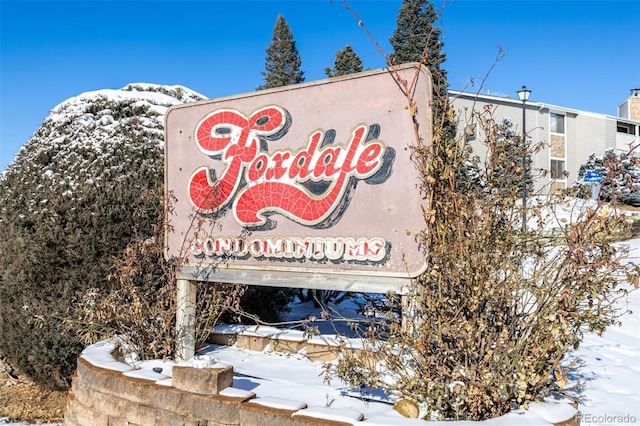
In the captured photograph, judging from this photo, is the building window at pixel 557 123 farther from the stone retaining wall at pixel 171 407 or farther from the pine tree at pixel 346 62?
the stone retaining wall at pixel 171 407

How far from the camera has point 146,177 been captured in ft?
23.4

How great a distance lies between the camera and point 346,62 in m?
17.6

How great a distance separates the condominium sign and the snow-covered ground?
939mm

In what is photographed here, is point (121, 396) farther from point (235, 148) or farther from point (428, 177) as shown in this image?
point (428, 177)

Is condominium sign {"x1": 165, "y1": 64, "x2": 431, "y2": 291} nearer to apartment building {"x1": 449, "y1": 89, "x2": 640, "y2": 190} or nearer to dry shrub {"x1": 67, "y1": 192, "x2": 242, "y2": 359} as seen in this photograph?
dry shrub {"x1": 67, "y1": 192, "x2": 242, "y2": 359}

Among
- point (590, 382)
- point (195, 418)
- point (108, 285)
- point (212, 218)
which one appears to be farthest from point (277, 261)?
point (590, 382)

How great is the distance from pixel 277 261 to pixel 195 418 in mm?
1640

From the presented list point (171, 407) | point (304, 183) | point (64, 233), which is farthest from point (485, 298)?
point (64, 233)

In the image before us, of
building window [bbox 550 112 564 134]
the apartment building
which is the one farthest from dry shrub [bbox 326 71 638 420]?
building window [bbox 550 112 564 134]

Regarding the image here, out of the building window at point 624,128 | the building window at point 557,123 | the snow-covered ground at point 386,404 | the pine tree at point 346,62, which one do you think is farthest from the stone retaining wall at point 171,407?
the building window at point 624,128

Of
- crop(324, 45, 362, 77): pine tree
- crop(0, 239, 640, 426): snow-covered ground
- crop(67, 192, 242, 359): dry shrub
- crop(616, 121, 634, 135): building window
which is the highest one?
crop(616, 121, 634, 135): building window

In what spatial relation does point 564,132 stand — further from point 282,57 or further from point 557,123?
point 282,57

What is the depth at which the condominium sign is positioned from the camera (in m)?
4.39

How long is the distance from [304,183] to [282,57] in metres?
30.7
